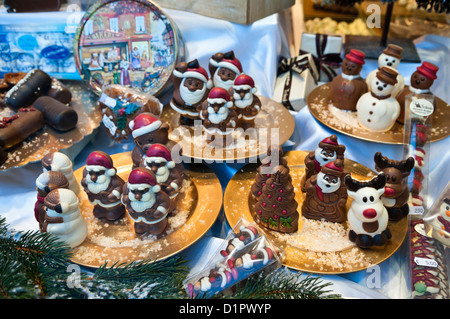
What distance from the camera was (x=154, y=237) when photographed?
4.84ft

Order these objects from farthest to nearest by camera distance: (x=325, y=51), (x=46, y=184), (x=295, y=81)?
1. (x=325, y=51)
2. (x=295, y=81)
3. (x=46, y=184)

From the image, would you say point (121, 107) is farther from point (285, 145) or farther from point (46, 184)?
point (285, 145)

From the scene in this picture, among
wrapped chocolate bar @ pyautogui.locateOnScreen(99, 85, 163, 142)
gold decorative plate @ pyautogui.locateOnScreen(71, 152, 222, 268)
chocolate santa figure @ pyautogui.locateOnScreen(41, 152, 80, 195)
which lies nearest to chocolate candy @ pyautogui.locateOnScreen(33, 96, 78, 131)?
wrapped chocolate bar @ pyautogui.locateOnScreen(99, 85, 163, 142)

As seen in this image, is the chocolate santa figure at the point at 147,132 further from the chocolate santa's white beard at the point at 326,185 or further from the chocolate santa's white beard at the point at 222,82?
the chocolate santa's white beard at the point at 326,185

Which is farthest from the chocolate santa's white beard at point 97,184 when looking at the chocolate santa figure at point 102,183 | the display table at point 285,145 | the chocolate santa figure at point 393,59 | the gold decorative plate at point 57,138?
the chocolate santa figure at point 393,59

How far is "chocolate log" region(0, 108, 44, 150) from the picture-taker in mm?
1813

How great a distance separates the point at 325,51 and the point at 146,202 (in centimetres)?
174

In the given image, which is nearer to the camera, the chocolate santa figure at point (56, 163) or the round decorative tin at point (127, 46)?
the chocolate santa figure at point (56, 163)

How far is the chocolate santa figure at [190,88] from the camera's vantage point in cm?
186

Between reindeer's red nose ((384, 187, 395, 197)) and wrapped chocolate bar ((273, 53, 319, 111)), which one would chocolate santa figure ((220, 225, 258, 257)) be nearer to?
reindeer's red nose ((384, 187, 395, 197))

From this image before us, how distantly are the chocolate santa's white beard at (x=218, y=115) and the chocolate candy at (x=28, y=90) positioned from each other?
953mm

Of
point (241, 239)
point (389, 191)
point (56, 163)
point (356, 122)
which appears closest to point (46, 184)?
point (56, 163)
